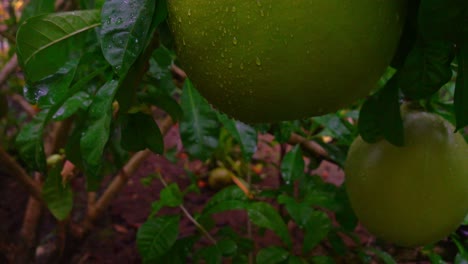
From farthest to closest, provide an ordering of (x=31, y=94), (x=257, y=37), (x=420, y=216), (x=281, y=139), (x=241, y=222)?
(x=241, y=222) < (x=281, y=139) < (x=420, y=216) < (x=31, y=94) < (x=257, y=37)

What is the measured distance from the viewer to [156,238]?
1.09 meters

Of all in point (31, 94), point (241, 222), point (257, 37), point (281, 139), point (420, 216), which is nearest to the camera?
point (257, 37)

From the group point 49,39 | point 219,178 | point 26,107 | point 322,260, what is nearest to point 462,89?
point 49,39

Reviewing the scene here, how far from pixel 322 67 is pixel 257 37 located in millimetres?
57

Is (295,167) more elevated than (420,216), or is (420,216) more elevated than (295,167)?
(420,216)

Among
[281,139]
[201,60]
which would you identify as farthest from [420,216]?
[201,60]

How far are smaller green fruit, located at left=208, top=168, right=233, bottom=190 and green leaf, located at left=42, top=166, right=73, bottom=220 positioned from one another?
119 centimetres

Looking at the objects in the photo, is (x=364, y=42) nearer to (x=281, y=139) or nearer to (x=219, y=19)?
(x=219, y=19)

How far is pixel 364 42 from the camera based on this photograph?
1.19 feet

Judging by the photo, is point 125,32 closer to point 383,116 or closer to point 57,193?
point 383,116

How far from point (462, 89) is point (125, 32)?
31 centimetres

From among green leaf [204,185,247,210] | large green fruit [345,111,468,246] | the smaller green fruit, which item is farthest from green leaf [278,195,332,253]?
the smaller green fruit

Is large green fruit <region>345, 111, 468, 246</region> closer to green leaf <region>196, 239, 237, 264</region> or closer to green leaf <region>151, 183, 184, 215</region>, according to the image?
green leaf <region>196, 239, 237, 264</region>

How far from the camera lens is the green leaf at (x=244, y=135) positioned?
0.92 m
